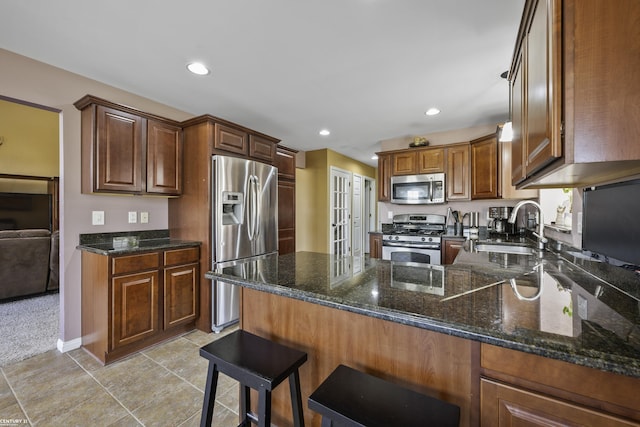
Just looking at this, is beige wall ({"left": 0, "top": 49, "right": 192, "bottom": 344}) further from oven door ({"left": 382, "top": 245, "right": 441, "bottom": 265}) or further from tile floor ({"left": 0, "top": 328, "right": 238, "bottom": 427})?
oven door ({"left": 382, "top": 245, "right": 441, "bottom": 265})

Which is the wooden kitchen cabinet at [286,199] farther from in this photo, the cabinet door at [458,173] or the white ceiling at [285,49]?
the cabinet door at [458,173]

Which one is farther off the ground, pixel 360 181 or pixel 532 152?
pixel 360 181

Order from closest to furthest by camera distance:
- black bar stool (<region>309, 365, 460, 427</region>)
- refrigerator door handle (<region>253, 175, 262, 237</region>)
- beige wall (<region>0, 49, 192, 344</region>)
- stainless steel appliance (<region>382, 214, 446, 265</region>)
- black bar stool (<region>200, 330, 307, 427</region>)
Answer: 1. black bar stool (<region>309, 365, 460, 427</region>)
2. black bar stool (<region>200, 330, 307, 427</region>)
3. beige wall (<region>0, 49, 192, 344</region>)
4. refrigerator door handle (<region>253, 175, 262, 237</region>)
5. stainless steel appliance (<region>382, 214, 446, 265</region>)

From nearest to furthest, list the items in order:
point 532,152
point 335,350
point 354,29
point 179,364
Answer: point 532,152 → point 335,350 → point 354,29 → point 179,364

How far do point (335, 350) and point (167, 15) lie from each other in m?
2.15

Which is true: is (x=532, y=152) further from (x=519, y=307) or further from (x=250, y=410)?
(x=250, y=410)

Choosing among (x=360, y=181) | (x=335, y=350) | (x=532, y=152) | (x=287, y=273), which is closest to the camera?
(x=532, y=152)

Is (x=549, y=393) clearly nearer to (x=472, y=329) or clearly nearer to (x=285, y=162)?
(x=472, y=329)

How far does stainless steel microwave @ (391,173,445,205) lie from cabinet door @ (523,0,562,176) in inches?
112

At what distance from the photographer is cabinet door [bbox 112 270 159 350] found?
215 centimetres

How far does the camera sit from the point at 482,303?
915mm

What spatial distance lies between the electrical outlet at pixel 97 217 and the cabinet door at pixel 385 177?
3.55 m

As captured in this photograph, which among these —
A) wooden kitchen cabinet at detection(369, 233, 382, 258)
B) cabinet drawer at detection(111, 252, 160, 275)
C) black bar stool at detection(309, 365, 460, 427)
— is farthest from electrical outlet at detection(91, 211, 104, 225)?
wooden kitchen cabinet at detection(369, 233, 382, 258)

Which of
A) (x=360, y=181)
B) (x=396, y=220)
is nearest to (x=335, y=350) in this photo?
(x=396, y=220)
